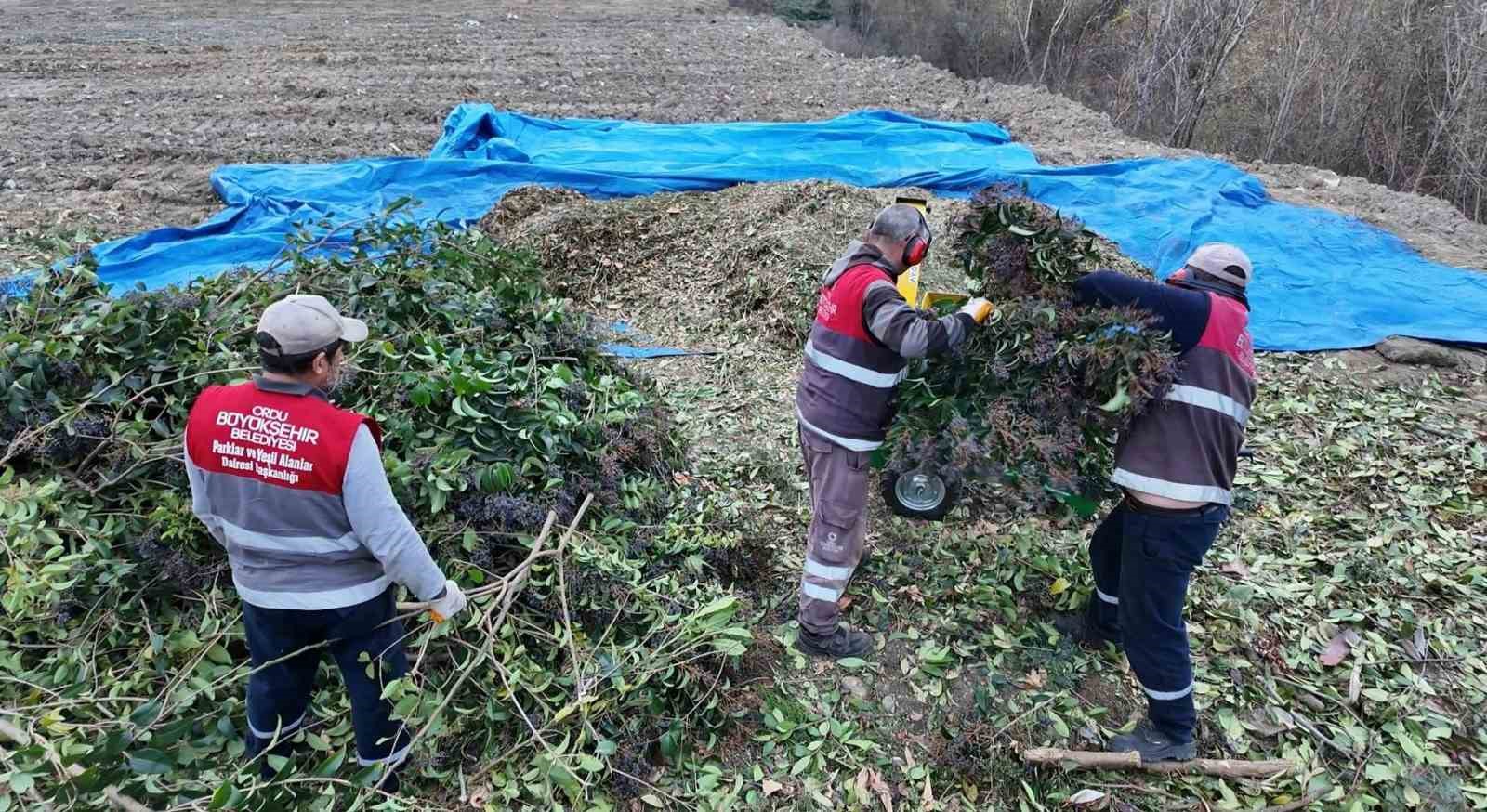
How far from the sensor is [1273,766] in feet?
10.1

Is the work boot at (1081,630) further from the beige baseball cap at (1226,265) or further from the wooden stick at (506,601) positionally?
the wooden stick at (506,601)

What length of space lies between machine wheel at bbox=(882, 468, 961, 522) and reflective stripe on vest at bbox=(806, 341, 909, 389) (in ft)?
2.99

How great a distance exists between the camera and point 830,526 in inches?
136

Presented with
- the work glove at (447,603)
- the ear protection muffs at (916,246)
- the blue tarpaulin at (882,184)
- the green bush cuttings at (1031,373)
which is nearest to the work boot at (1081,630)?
the green bush cuttings at (1031,373)

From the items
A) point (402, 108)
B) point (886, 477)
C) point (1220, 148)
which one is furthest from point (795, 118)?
point (886, 477)

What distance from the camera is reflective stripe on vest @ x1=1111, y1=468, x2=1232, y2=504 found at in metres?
2.89

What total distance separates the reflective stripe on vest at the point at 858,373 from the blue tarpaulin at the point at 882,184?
359 cm

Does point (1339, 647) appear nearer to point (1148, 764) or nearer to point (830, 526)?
point (1148, 764)

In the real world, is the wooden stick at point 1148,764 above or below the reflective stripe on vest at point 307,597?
below

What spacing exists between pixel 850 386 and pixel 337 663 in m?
2.02

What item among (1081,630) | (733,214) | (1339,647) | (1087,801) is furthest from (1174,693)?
(733,214)

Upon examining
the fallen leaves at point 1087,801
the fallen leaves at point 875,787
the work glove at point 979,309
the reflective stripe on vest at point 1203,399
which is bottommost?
the fallen leaves at point 875,787

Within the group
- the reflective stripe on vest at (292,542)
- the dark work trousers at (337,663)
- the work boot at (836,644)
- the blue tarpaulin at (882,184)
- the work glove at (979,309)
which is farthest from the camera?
the blue tarpaulin at (882,184)

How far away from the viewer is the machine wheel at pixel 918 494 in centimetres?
417
